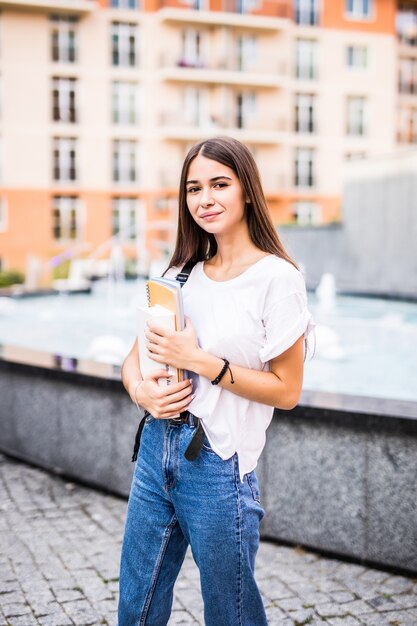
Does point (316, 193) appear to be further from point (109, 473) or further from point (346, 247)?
point (109, 473)

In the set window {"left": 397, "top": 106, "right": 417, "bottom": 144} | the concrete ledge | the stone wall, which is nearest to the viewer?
the concrete ledge

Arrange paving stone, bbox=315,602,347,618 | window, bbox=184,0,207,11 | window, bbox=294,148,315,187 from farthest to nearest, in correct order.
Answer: window, bbox=294,148,315,187
window, bbox=184,0,207,11
paving stone, bbox=315,602,347,618

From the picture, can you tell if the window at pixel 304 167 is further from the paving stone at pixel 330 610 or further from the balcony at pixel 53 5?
the paving stone at pixel 330 610

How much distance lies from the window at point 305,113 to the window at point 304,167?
1.08 meters

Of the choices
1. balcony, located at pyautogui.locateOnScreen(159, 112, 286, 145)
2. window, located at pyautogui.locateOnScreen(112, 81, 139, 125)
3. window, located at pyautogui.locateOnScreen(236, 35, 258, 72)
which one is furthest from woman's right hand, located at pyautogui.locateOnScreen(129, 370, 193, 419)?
window, located at pyautogui.locateOnScreen(236, 35, 258, 72)

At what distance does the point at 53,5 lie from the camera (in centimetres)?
3375

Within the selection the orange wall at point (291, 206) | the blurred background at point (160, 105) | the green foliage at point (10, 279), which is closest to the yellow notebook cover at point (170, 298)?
the green foliage at point (10, 279)

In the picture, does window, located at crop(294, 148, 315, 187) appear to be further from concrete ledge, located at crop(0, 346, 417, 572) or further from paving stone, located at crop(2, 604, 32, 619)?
paving stone, located at crop(2, 604, 32, 619)

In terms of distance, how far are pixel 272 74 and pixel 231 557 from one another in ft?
124

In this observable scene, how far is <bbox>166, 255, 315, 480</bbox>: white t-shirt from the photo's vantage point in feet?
6.21

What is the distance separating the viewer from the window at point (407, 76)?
4175 centimetres

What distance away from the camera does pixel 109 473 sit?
4.47m

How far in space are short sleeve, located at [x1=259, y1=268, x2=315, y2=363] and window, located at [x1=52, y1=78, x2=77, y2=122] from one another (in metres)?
35.2

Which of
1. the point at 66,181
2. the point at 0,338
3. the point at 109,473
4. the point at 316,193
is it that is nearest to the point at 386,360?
the point at 109,473
